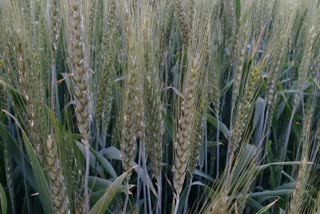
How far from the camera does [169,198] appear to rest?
5.99 ft

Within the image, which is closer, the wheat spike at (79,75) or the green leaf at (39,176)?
the wheat spike at (79,75)

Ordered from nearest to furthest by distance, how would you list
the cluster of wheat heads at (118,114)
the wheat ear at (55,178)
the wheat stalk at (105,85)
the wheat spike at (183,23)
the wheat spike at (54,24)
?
the wheat ear at (55,178) → the cluster of wheat heads at (118,114) → the wheat stalk at (105,85) → the wheat spike at (54,24) → the wheat spike at (183,23)

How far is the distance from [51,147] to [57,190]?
0.27 feet

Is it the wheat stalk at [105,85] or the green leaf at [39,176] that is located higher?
the wheat stalk at [105,85]

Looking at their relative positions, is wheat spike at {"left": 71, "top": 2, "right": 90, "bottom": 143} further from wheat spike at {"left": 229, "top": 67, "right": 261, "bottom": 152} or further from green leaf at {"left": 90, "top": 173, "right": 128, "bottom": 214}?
wheat spike at {"left": 229, "top": 67, "right": 261, "bottom": 152}

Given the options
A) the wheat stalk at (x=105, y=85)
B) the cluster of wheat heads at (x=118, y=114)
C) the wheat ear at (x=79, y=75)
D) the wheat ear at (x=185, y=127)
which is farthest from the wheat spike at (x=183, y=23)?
the wheat ear at (x=79, y=75)

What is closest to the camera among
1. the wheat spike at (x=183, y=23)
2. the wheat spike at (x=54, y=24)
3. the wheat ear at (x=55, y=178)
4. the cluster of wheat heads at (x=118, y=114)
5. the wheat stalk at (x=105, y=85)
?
the wheat ear at (x=55, y=178)

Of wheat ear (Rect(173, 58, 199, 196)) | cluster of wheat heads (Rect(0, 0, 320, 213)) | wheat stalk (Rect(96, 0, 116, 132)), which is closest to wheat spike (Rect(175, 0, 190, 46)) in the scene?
cluster of wheat heads (Rect(0, 0, 320, 213))

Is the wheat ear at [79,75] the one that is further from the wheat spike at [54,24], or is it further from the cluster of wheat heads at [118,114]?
the wheat spike at [54,24]

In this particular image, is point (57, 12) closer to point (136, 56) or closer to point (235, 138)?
point (136, 56)

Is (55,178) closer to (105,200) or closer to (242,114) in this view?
(105,200)

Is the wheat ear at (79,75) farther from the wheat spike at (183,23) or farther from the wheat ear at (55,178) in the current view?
the wheat spike at (183,23)

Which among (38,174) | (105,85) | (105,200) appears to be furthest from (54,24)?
(105,200)

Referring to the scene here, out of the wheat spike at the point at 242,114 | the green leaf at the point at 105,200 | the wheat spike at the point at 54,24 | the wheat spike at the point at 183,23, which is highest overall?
the wheat spike at the point at 54,24
